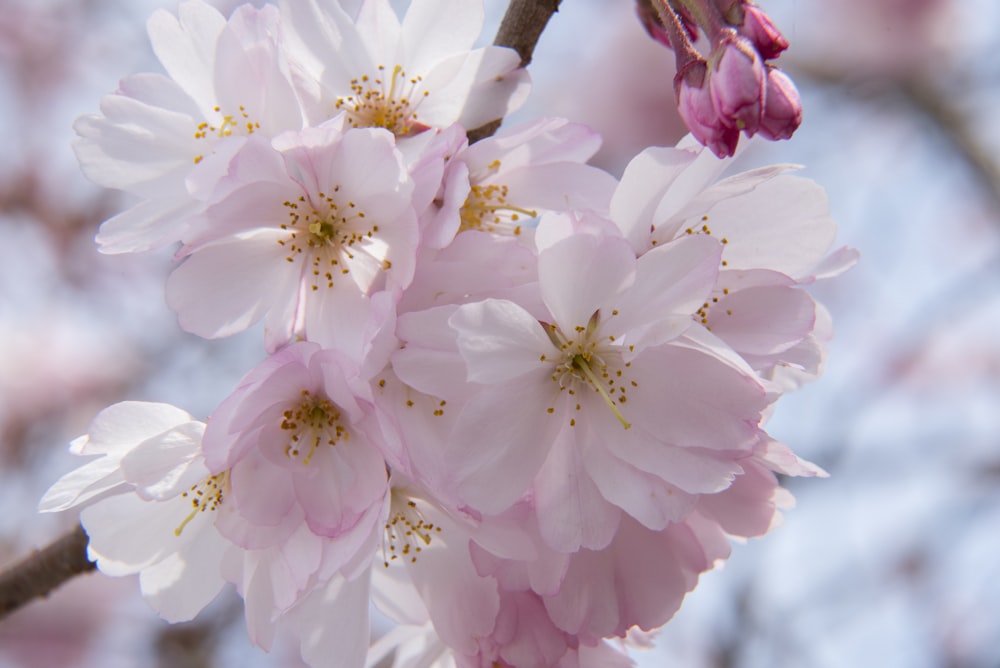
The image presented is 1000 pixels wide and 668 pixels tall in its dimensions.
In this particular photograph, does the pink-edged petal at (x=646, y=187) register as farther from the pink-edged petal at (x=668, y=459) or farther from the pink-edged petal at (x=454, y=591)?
the pink-edged petal at (x=454, y=591)

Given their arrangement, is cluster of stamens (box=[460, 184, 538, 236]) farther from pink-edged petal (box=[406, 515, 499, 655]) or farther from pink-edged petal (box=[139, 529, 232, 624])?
pink-edged petal (box=[139, 529, 232, 624])

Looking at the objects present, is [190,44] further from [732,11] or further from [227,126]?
[732,11]

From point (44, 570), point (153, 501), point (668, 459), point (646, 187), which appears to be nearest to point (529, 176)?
point (646, 187)

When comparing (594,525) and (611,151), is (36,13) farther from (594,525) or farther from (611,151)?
(594,525)

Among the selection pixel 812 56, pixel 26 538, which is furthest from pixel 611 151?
pixel 26 538

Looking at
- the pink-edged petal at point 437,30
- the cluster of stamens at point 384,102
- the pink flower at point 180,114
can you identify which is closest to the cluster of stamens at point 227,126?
the pink flower at point 180,114

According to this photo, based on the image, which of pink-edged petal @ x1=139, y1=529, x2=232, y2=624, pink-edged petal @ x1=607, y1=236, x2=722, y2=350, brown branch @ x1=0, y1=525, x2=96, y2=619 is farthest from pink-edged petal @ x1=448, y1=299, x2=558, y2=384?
brown branch @ x1=0, y1=525, x2=96, y2=619
